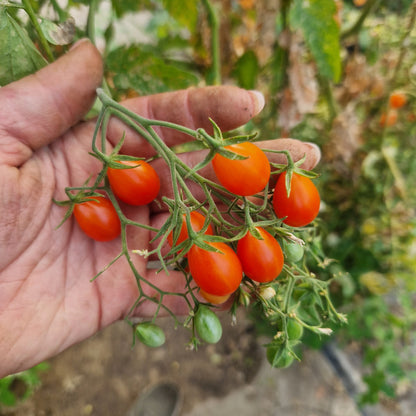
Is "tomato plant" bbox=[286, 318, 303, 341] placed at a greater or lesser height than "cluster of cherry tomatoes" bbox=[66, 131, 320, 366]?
lesser

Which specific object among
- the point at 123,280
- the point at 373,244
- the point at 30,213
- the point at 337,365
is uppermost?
the point at 30,213

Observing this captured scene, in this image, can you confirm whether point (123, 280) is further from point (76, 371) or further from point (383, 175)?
point (76, 371)

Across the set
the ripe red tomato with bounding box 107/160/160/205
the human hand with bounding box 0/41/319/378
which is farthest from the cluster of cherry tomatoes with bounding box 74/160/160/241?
the human hand with bounding box 0/41/319/378

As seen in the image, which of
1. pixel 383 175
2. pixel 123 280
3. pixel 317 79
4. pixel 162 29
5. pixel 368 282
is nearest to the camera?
pixel 123 280

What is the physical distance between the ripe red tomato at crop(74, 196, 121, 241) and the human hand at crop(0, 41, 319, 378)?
14 cm

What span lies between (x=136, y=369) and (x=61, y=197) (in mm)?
1560

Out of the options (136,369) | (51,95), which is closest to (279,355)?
(51,95)

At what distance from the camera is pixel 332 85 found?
160 cm

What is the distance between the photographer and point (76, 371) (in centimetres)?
212

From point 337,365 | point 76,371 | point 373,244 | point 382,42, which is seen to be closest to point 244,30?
point 382,42

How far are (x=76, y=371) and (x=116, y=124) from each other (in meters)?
1.74

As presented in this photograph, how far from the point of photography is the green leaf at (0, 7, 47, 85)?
2.75 feet

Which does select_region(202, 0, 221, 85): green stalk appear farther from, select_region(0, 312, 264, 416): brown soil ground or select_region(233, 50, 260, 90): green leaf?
select_region(0, 312, 264, 416): brown soil ground

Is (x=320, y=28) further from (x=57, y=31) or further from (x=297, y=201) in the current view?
(x=57, y=31)
